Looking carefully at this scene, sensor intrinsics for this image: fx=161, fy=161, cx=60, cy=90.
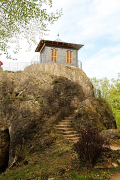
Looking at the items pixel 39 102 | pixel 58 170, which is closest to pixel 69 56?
pixel 39 102

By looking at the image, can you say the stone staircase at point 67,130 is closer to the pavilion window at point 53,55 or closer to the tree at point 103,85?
the pavilion window at point 53,55

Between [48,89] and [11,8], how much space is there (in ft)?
27.5

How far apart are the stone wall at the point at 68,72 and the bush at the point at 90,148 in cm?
1254

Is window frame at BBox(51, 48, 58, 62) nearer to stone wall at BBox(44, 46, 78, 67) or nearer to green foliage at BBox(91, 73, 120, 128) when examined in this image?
stone wall at BBox(44, 46, 78, 67)

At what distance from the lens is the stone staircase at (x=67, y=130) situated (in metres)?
11.4

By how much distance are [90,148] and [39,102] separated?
903cm

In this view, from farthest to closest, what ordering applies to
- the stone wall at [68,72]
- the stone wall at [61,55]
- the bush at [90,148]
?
the stone wall at [61,55], the stone wall at [68,72], the bush at [90,148]

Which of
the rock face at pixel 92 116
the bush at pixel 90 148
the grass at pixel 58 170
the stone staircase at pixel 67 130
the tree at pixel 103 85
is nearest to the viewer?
the grass at pixel 58 170

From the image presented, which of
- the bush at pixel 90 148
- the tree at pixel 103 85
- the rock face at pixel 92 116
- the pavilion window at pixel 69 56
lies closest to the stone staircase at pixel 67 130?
the rock face at pixel 92 116

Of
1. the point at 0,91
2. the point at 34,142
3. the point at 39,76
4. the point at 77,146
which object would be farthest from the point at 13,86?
the point at 77,146

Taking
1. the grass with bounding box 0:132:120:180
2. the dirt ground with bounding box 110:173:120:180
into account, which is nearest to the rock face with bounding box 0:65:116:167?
the grass with bounding box 0:132:120:180

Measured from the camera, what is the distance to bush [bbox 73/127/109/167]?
6121 millimetres

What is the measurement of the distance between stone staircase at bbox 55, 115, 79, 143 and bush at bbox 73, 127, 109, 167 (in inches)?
179

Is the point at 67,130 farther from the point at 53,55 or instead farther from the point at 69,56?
the point at 69,56
